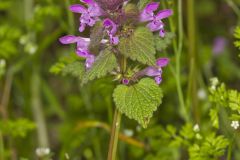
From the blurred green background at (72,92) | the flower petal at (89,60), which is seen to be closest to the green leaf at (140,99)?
the flower petal at (89,60)

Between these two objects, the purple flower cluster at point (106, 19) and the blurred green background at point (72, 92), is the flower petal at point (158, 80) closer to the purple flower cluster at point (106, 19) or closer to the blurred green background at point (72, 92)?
the purple flower cluster at point (106, 19)

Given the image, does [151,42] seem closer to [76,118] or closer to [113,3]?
[113,3]

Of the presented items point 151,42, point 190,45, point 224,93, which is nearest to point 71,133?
point 190,45

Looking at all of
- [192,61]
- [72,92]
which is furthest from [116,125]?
[72,92]

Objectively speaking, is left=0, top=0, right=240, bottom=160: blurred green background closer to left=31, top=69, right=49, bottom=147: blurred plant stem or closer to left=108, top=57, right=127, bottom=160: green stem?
left=31, top=69, right=49, bottom=147: blurred plant stem

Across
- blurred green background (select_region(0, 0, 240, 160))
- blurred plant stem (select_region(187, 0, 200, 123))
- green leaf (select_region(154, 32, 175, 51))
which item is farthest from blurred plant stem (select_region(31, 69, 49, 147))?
green leaf (select_region(154, 32, 175, 51))

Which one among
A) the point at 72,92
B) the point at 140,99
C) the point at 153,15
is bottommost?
the point at 72,92

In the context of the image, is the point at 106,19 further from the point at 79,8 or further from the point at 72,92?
the point at 72,92
